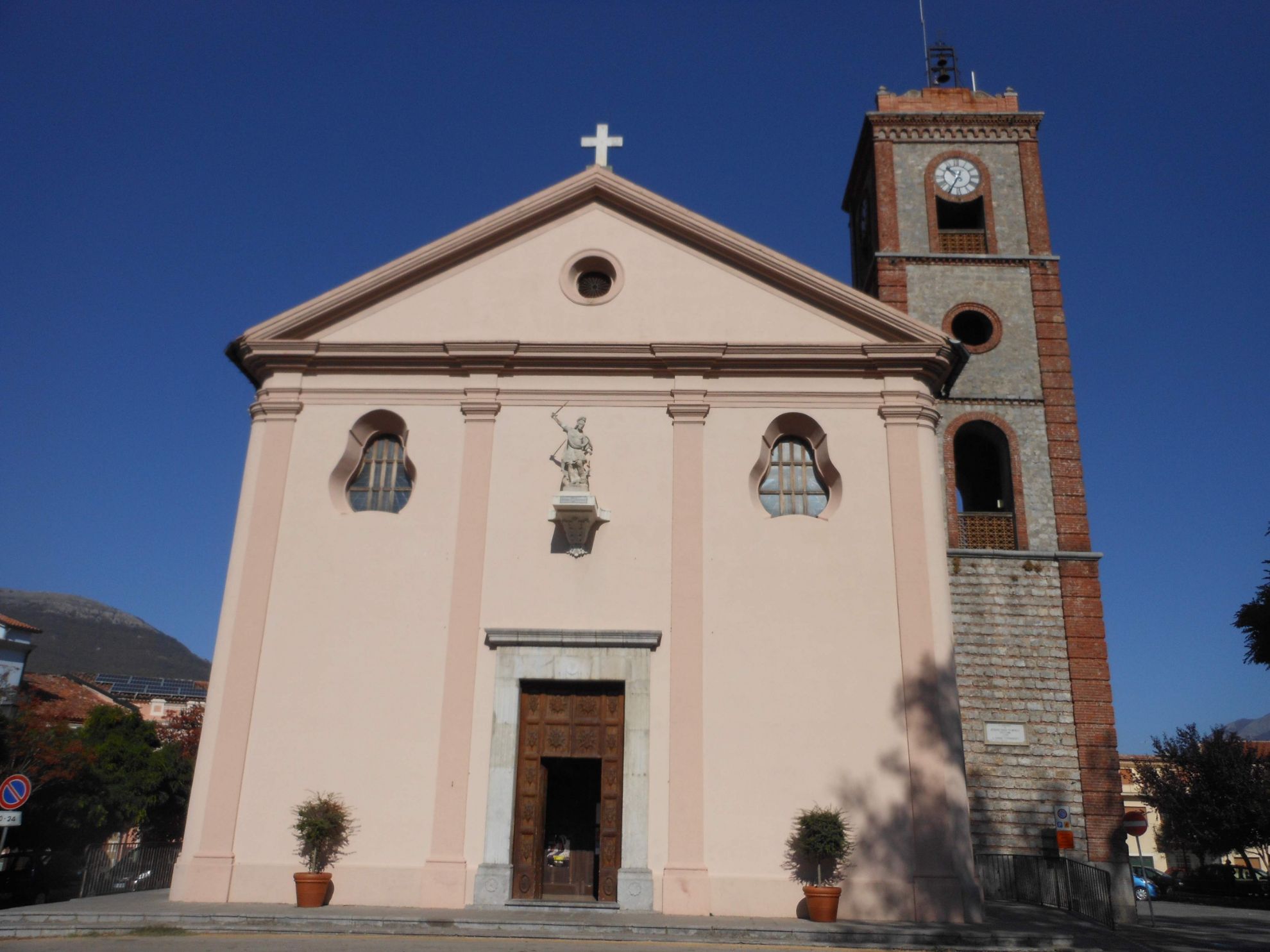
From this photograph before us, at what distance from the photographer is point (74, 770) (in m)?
21.8

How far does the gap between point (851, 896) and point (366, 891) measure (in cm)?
622

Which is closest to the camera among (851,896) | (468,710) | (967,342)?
(851,896)

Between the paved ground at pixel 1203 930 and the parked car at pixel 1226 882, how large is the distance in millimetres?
3901

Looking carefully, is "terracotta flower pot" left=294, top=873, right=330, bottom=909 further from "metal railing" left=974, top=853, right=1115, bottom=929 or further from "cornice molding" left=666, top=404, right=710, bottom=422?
"metal railing" left=974, top=853, right=1115, bottom=929

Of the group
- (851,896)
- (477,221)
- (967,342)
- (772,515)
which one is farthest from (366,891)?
(967,342)

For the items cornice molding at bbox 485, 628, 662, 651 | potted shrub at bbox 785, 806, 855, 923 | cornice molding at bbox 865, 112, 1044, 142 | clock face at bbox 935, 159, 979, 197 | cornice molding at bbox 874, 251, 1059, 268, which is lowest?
potted shrub at bbox 785, 806, 855, 923

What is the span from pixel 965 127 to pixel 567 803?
19.9 m

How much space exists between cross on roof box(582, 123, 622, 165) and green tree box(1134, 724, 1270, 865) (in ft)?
88.7

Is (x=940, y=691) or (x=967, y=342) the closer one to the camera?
(x=940, y=691)

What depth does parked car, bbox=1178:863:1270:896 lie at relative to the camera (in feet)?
91.5

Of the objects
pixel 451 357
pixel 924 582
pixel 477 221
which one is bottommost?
pixel 924 582

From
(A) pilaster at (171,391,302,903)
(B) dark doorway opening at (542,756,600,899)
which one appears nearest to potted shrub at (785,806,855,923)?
(B) dark doorway opening at (542,756,600,899)

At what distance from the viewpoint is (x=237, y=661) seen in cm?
1388

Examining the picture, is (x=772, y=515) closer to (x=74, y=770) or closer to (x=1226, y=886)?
(x=74, y=770)
